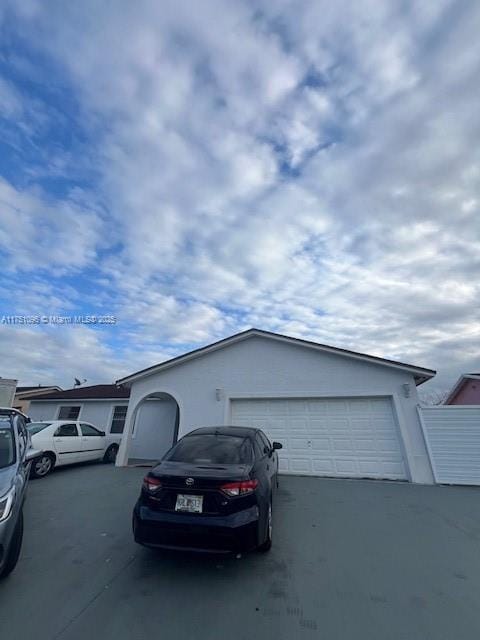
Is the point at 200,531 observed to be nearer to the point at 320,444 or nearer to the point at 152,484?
the point at 152,484

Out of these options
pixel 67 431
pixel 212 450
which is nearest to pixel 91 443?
pixel 67 431

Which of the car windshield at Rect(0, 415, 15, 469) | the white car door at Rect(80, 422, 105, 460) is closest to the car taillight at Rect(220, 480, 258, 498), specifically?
the car windshield at Rect(0, 415, 15, 469)

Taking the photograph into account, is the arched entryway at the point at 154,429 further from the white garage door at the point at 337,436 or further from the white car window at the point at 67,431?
the white garage door at the point at 337,436

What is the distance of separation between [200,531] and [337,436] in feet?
21.2

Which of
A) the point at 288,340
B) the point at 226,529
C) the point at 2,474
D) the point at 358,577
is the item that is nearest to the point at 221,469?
the point at 226,529

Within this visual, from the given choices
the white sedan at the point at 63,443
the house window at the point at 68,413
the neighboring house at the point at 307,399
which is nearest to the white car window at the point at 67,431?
the white sedan at the point at 63,443

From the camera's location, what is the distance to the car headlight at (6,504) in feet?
8.27

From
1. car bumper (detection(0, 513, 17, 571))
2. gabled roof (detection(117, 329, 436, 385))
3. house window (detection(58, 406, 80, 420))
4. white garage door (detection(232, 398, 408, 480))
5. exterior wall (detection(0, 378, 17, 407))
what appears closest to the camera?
car bumper (detection(0, 513, 17, 571))

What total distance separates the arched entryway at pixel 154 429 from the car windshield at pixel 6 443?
330 inches

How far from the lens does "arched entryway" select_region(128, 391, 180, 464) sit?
1234 cm

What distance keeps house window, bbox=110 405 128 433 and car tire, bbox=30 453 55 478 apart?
515 cm

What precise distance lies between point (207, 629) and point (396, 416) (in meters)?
7.44

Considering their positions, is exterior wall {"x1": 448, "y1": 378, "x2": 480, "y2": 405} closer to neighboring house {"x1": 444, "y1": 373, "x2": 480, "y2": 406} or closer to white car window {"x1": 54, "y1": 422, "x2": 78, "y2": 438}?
neighboring house {"x1": 444, "y1": 373, "x2": 480, "y2": 406}

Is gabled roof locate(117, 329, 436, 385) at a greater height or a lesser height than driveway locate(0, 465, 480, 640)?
greater
